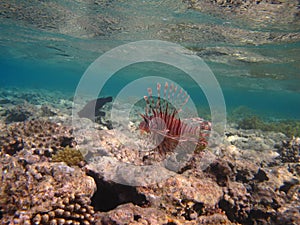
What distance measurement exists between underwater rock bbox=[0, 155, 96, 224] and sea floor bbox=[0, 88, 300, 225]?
1 cm

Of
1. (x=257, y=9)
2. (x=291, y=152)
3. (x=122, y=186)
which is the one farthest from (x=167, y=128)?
(x=257, y=9)

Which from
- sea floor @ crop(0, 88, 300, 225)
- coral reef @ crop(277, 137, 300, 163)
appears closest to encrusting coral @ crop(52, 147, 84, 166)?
sea floor @ crop(0, 88, 300, 225)

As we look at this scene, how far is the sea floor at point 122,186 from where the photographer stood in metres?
2.85

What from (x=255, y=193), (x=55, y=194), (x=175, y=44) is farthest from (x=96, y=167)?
(x=175, y=44)

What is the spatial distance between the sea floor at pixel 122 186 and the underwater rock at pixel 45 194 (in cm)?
1

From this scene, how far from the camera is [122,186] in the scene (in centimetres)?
346

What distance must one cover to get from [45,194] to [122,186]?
43.7 inches

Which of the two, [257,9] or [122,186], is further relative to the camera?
[257,9]

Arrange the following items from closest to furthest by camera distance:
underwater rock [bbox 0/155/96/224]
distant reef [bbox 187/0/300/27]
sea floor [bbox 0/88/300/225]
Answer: underwater rock [bbox 0/155/96/224] < sea floor [bbox 0/88/300/225] < distant reef [bbox 187/0/300/27]

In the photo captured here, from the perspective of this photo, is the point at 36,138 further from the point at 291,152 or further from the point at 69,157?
the point at 291,152

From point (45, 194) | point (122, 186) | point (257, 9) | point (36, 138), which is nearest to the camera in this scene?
point (45, 194)

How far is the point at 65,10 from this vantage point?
1480 centimetres

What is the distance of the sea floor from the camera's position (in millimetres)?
2852

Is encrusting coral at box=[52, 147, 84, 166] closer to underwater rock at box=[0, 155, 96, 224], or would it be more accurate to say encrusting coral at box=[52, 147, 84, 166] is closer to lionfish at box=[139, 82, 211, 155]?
underwater rock at box=[0, 155, 96, 224]
